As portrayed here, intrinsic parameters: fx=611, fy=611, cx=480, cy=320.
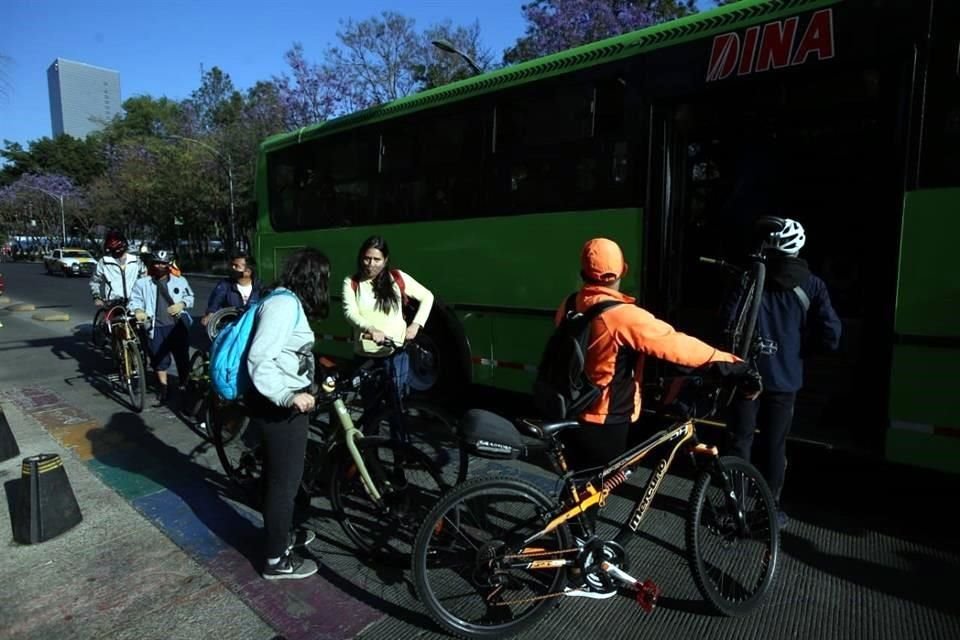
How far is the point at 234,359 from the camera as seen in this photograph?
282cm

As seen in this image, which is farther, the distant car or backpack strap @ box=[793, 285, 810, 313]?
the distant car

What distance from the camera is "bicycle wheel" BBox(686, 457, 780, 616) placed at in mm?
2760

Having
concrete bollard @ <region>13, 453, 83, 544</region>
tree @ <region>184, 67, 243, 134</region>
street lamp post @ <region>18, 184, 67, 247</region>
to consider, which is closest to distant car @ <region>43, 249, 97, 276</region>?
tree @ <region>184, 67, 243, 134</region>

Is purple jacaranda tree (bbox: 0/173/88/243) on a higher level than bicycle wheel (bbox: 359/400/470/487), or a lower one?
higher

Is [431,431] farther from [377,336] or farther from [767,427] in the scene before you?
[767,427]

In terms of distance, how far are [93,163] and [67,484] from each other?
7806cm

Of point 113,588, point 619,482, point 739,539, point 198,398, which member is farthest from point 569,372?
point 198,398

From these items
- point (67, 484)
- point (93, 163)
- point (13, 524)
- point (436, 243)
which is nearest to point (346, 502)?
point (67, 484)

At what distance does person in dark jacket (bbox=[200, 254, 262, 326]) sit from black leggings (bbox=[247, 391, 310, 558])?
2821mm

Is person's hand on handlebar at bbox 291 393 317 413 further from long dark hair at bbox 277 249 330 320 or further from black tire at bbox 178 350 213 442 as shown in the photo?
black tire at bbox 178 350 213 442

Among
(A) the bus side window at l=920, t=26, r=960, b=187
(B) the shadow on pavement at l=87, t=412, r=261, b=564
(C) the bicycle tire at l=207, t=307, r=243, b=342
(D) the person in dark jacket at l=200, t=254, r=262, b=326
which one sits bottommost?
(B) the shadow on pavement at l=87, t=412, r=261, b=564

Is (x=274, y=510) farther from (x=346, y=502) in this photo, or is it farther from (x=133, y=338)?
(x=133, y=338)

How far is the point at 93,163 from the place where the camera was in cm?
6788

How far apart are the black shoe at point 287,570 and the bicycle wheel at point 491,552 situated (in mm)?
849
